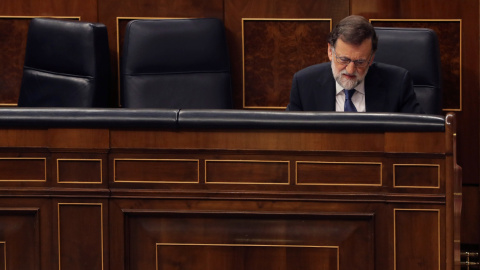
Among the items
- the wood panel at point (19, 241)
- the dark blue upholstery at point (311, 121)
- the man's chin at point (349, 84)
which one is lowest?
the wood panel at point (19, 241)

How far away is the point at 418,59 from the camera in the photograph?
82.4 inches

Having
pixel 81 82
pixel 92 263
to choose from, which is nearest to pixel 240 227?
pixel 92 263

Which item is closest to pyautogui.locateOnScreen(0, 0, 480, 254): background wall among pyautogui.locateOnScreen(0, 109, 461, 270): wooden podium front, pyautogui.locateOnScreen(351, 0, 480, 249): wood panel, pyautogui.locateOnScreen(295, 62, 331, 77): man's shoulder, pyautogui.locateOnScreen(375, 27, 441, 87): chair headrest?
pyautogui.locateOnScreen(351, 0, 480, 249): wood panel

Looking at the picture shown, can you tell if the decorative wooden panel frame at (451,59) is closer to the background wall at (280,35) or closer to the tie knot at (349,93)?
the background wall at (280,35)

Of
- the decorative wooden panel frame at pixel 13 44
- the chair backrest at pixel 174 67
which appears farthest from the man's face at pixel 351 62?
the decorative wooden panel frame at pixel 13 44

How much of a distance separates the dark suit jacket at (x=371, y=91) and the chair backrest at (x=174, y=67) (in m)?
0.49

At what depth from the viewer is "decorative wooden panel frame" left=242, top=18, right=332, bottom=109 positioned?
242 cm

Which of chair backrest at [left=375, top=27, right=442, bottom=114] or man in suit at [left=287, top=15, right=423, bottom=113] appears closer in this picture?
man in suit at [left=287, top=15, right=423, bottom=113]

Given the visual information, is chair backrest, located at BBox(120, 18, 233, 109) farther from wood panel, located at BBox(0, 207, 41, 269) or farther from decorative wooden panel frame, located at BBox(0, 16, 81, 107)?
wood panel, located at BBox(0, 207, 41, 269)

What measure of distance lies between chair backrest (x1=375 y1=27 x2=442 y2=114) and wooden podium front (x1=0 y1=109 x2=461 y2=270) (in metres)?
0.73

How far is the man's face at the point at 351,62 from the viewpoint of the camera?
69.1 inches

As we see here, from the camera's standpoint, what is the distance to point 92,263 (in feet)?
4.76

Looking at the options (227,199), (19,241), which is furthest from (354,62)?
(19,241)

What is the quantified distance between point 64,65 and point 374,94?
3.20 ft
